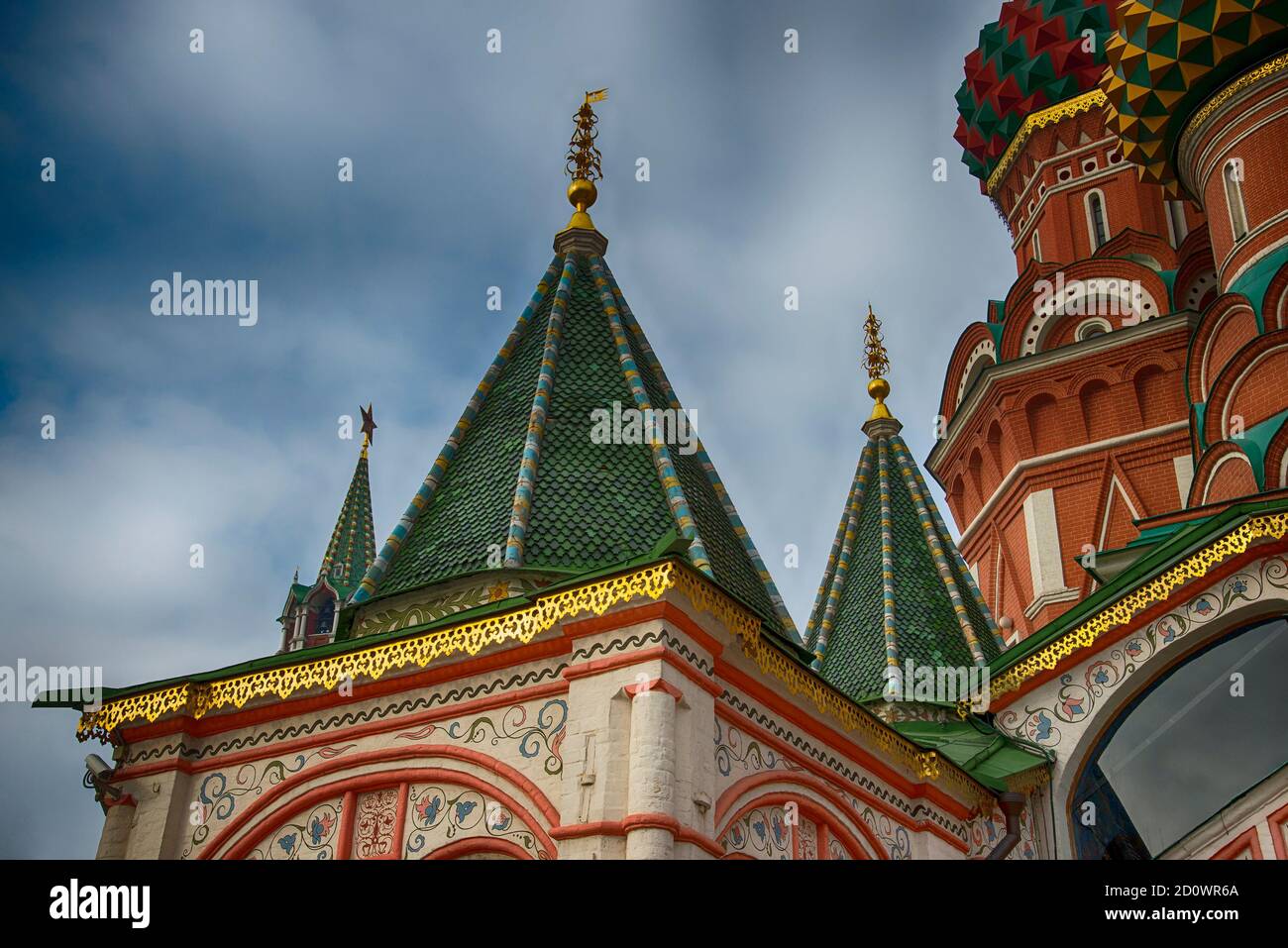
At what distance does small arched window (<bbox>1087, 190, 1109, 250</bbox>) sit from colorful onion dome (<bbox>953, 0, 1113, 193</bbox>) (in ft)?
5.70

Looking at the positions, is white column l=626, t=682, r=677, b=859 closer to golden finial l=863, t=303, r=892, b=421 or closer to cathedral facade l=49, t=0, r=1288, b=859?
cathedral facade l=49, t=0, r=1288, b=859

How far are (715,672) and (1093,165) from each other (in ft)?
55.7

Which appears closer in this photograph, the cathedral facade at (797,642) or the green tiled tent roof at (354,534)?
the cathedral facade at (797,642)

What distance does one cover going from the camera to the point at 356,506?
3484 centimetres

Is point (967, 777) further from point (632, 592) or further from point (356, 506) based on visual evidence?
point (356, 506)

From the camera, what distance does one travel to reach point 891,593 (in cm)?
1247

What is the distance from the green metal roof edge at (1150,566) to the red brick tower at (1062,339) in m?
6.42

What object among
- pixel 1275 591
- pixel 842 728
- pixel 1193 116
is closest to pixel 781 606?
pixel 842 728

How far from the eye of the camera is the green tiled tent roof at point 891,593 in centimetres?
1199

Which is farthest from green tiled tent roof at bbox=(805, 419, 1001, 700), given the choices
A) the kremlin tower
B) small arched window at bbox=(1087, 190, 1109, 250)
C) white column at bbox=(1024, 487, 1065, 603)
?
the kremlin tower

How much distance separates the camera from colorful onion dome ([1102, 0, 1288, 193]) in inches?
598

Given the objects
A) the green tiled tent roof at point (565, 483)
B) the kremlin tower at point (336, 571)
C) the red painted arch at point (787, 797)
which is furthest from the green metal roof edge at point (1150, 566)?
the kremlin tower at point (336, 571)
